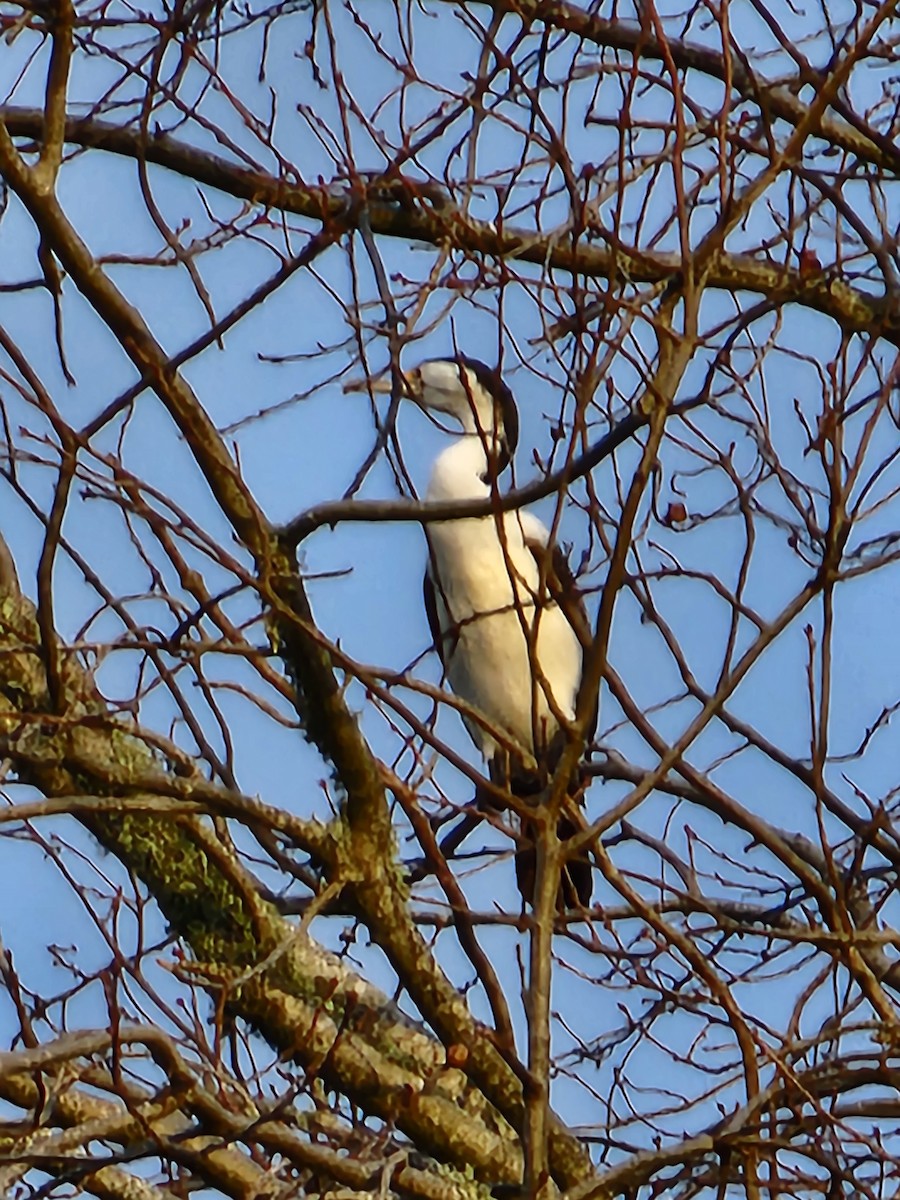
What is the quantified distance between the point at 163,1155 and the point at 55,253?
1.30m

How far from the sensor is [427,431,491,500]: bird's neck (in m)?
5.38

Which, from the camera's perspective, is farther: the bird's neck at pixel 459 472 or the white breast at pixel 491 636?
the white breast at pixel 491 636

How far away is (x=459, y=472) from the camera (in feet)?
17.9

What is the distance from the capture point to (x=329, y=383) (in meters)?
3.78

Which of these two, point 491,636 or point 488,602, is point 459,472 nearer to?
point 488,602

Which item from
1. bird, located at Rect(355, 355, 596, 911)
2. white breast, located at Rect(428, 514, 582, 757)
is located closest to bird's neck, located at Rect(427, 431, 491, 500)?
bird, located at Rect(355, 355, 596, 911)

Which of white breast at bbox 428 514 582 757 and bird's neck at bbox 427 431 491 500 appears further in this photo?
white breast at bbox 428 514 582 757

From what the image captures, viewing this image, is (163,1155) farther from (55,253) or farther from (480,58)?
(480,58)

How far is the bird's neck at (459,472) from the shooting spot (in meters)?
5.38

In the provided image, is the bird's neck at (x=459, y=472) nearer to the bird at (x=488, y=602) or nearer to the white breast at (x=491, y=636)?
A: the bird at (x=488, y=602)

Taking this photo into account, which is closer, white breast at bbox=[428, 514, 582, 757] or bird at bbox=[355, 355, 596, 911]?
bird at bbox=[355, 355, 596, 911]

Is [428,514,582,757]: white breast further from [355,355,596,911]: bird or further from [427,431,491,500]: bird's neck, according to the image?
[427,431,491,500]: bird's neck

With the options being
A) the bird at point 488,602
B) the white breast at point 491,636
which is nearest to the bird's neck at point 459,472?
the bird at point 488,602

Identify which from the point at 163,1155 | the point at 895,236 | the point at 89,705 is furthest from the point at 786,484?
the point at 163,1155
